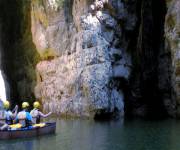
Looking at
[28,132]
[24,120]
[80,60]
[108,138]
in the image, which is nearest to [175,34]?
[80,60]

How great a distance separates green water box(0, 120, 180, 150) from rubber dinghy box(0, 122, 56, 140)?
410 millimetres

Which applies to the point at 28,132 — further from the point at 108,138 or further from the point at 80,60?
the point at 80,60

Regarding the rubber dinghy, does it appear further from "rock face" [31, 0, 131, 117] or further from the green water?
"rock face" [31, 0, 131, 117]

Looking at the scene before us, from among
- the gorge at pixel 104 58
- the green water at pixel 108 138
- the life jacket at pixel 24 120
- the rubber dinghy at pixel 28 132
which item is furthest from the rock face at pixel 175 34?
the life jacket at pixel 24 120

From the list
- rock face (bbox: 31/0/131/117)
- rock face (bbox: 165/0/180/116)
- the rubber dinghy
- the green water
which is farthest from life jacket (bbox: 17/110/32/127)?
rock face (bbox: 165/0/180/116)

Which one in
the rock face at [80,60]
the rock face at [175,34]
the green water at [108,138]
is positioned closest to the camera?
the green water at [108,138]

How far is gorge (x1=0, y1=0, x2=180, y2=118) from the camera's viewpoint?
25.4m

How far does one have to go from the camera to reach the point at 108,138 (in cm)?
1748

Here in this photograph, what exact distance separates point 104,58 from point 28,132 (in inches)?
351

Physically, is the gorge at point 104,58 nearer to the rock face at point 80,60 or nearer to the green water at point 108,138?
the rock face at point 80,60

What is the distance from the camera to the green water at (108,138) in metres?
15.5

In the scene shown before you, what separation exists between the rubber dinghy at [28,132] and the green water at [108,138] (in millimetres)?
410

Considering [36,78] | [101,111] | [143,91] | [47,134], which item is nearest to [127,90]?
[143,91]

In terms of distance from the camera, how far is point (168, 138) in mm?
17234
